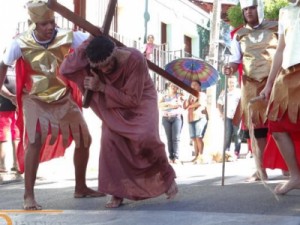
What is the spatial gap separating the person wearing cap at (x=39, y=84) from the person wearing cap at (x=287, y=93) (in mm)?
1770

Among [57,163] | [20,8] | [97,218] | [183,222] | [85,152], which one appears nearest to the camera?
[183,222]

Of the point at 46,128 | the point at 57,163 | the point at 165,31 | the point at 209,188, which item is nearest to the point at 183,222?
the point at 46,128

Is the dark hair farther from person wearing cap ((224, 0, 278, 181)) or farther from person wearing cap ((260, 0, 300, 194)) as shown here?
person wearing cap ((224, 0, 278, 181))

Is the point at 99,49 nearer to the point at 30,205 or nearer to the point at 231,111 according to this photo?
the point at 30,205

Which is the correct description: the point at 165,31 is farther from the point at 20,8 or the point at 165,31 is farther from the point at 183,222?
the point at 183,222

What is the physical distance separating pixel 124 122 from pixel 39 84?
0.86 m

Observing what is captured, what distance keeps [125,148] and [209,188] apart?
1.65 meters

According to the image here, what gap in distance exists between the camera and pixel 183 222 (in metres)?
6.28

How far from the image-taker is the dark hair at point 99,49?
6.96 meters

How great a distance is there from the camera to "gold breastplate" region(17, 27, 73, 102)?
7.48 m

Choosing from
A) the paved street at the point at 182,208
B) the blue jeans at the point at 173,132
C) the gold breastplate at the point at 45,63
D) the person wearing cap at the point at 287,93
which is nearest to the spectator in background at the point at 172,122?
the blue jeans at the point at 173,132

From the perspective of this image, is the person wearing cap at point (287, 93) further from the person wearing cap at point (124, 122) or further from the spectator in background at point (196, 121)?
the spectator in background at point (196, 121)

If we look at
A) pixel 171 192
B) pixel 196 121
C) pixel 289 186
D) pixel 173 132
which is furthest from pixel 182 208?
pixel 196 121

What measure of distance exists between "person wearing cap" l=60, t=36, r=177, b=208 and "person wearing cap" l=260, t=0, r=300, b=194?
3.40ft
